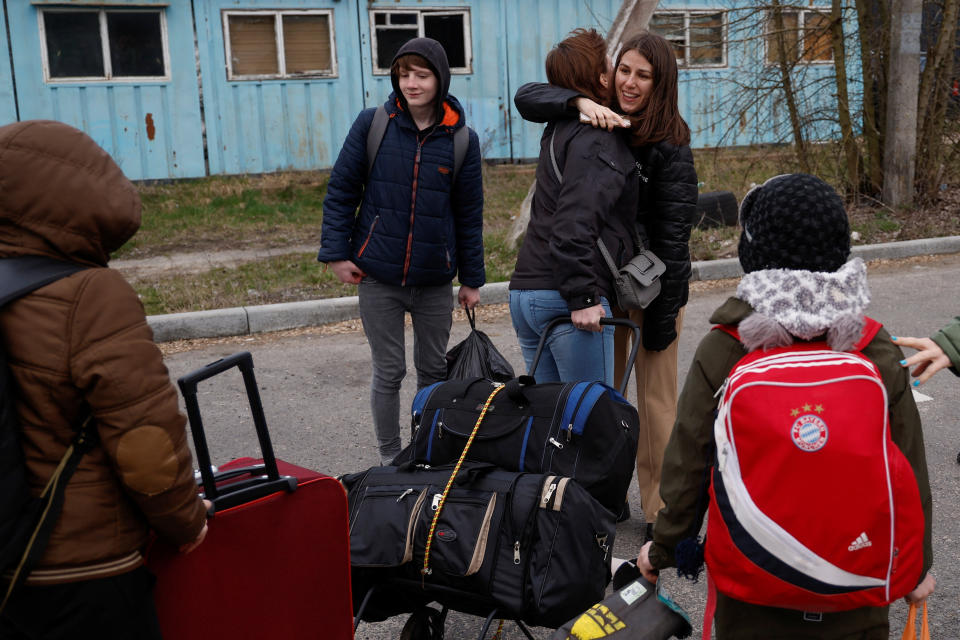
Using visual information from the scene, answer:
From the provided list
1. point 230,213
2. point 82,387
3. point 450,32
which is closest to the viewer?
point 82,387

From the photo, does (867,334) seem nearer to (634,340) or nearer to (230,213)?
(634,340)

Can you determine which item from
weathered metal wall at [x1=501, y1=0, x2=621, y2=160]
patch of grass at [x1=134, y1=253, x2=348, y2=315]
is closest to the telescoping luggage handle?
patch of grass at [x1=134, y1=253, x2=348, y2=315]

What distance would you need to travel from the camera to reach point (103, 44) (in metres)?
15.2

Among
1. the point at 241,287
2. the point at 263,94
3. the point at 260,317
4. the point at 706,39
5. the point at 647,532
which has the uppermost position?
the point at 706,39

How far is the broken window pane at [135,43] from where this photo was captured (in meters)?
15.2

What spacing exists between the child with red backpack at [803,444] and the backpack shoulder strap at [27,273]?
1376mm

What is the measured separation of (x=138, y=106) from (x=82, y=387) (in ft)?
47.6

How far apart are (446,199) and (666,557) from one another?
2.41 meters

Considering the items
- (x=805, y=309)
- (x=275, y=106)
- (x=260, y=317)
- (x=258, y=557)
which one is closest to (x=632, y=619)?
(x=805, y=309)

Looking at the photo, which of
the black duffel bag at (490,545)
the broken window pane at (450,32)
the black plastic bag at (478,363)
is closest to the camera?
the black duffel bag at (490,545)

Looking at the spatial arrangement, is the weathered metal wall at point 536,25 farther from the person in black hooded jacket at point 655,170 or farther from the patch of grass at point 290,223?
the person in black hooded jacket at point 655,170

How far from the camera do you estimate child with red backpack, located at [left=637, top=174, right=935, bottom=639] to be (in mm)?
1879

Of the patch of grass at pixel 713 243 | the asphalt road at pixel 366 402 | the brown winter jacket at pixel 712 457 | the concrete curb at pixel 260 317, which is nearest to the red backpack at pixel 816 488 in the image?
the brown winter jacket at pixel 712 457

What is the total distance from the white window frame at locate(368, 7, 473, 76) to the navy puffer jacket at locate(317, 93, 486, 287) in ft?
39.8
